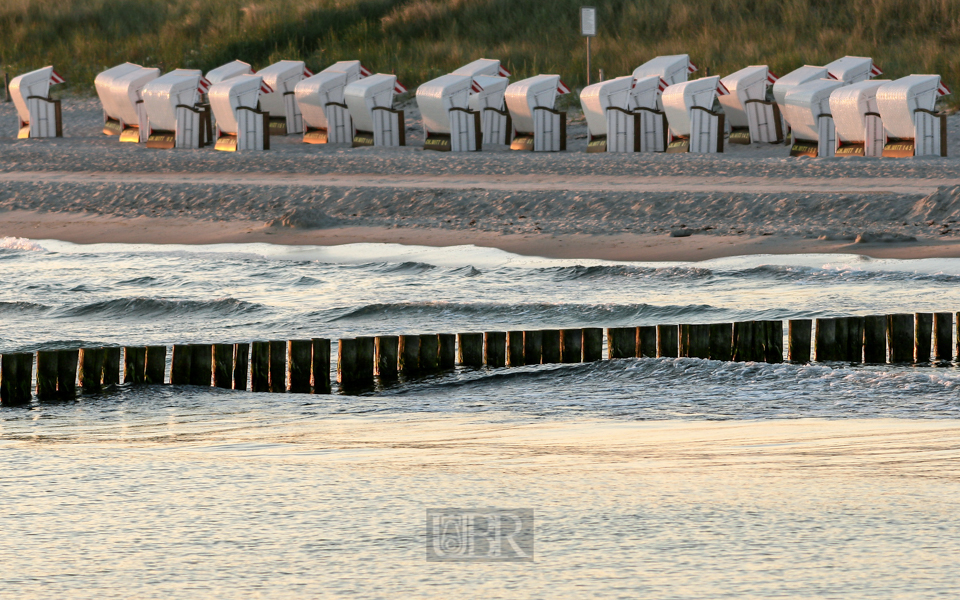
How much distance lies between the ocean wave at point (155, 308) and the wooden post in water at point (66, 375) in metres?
2.97

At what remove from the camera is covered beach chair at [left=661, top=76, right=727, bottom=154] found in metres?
21.4

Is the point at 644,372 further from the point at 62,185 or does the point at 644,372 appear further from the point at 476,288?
the point at 62,185

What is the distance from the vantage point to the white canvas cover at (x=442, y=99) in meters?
23.1

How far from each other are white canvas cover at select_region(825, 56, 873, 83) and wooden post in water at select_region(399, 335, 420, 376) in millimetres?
16141

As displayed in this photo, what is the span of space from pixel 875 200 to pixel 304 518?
11.2 meters

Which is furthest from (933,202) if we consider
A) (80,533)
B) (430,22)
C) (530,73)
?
(430,22)

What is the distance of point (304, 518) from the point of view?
4.55 metres

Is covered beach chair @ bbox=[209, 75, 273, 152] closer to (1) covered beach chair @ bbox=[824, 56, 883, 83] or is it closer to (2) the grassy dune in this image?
(2) the grassy dune

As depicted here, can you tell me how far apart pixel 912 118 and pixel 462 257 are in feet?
27.8

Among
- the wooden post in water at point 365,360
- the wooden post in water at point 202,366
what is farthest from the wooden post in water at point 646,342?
the wooden post in water at point 202,366

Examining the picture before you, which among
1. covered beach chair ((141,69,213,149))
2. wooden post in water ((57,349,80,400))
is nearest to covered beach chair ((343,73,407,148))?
covered beach chair ((141,69,213,149))

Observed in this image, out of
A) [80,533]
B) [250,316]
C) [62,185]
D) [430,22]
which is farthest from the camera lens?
[430,22]

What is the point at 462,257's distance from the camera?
13.3m

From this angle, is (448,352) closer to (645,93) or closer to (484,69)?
(645,93)
